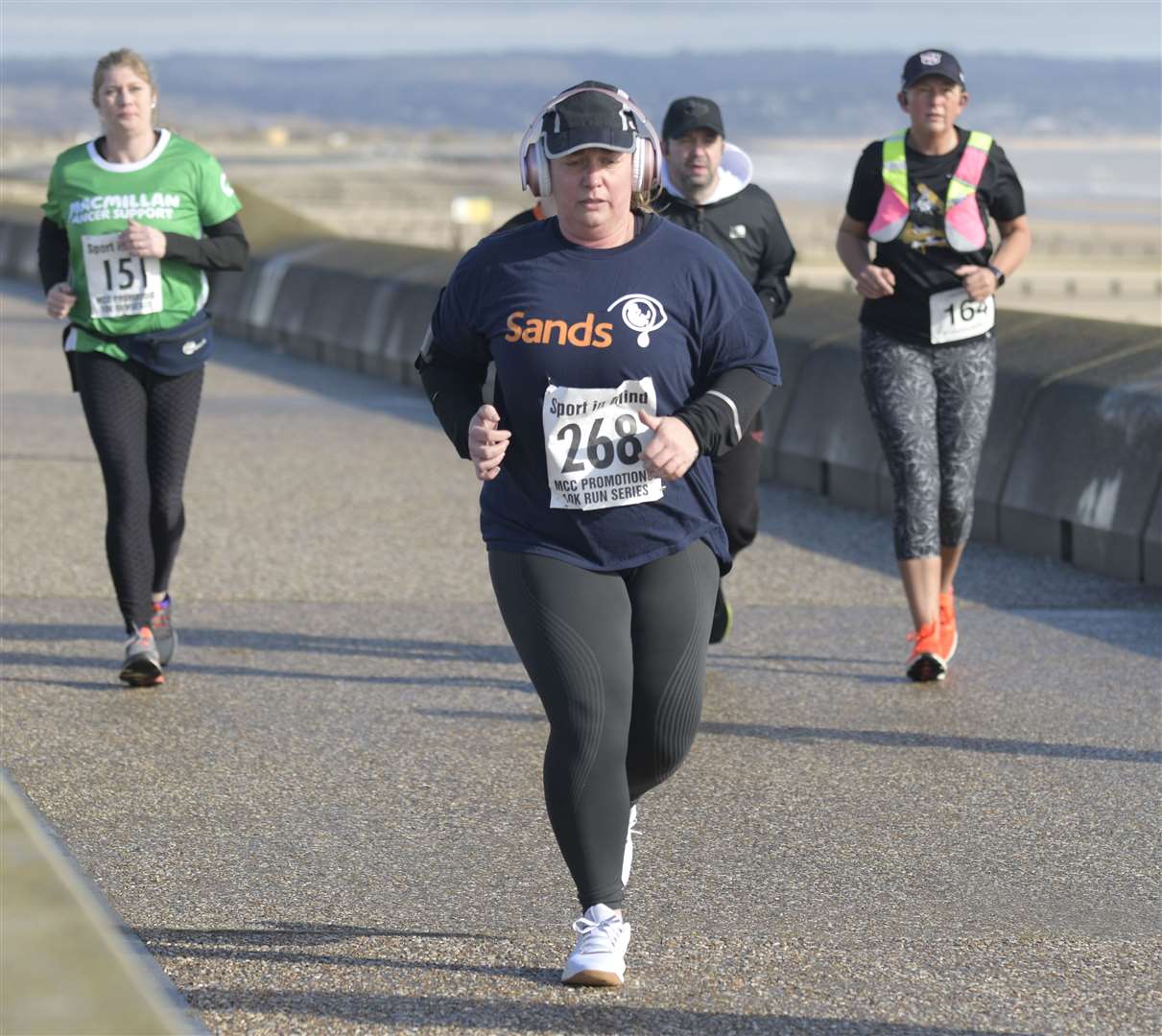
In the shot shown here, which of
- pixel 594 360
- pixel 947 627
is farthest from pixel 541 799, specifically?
pixel 947 627

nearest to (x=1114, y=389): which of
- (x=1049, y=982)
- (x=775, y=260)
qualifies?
(x=775, y=260)

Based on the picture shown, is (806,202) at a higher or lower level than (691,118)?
lower

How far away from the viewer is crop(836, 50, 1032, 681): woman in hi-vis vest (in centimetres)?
717

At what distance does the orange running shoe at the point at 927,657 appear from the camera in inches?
288

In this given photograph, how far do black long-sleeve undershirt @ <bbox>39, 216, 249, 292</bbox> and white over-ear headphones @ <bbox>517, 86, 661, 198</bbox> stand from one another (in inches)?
117

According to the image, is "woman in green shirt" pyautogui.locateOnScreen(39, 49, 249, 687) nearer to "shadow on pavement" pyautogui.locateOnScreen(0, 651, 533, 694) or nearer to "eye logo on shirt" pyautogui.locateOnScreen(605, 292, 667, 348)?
"shadow on pavement" pyautogui.locateOnScreen(0, 651, 533, 694)

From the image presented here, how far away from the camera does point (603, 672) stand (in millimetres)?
4254

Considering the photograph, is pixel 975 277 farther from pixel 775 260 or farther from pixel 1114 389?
pixel 1114 389

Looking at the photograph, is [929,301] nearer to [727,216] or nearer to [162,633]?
[727,216]

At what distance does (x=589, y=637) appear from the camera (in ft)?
14.0

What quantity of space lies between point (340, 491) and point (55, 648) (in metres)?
3.95

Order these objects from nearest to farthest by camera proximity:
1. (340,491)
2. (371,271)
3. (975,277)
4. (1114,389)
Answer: (975,277) < (1114,389) < (340,491) < (371,271)

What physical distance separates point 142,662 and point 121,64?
1937mm

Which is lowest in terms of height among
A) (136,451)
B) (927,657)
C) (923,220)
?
(927,657)
